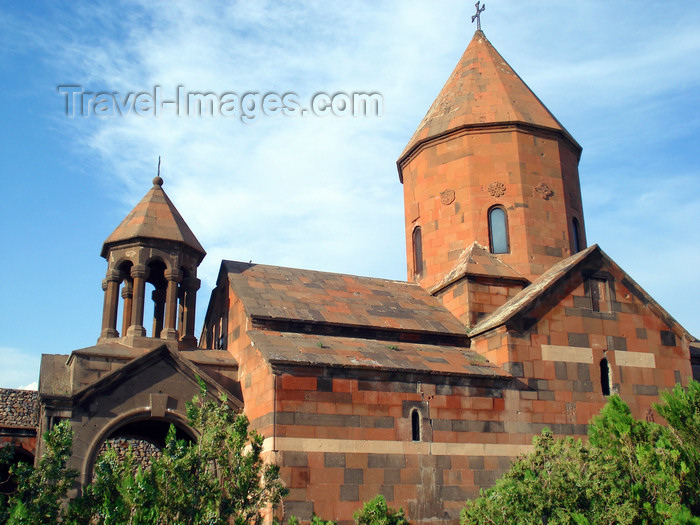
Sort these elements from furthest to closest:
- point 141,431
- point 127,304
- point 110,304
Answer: point 127,304
point 141,431
point 110,304

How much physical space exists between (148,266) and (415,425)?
5302 millimetres

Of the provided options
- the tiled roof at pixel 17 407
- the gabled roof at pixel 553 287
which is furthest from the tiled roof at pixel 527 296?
the tiled roof at pixel 17 407

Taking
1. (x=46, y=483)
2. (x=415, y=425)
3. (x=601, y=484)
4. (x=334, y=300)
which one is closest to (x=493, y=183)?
(x=334, y=300)

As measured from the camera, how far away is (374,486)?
10.1 meters

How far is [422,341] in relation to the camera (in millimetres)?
12445

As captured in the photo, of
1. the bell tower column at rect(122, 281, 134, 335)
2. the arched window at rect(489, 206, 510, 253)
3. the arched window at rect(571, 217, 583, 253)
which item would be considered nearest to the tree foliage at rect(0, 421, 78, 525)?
the bell tower column at rect(122, 281, 134, 335)

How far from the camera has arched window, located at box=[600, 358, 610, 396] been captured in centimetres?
1203

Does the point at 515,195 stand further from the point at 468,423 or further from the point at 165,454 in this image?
the point at 165,454

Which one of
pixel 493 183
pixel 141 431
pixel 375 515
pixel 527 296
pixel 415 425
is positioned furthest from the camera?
pixel 493 183

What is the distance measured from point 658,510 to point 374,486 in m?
3.58

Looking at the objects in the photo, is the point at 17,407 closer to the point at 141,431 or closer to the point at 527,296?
the point at 141,431

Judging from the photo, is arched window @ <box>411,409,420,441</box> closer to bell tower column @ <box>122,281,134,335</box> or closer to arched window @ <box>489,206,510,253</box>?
arched window @ <box>489,206,510,253</box>

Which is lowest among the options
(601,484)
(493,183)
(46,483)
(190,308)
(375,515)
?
(375,515)

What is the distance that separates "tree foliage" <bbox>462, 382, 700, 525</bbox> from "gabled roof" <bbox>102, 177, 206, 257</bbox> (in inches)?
260
